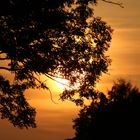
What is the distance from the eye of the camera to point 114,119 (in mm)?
51594

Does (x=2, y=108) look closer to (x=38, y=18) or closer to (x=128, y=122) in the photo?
(x=38, y=18)

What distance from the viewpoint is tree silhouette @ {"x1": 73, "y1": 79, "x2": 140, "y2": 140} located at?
Answer: 49688 mm

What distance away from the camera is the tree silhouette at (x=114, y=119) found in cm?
4969

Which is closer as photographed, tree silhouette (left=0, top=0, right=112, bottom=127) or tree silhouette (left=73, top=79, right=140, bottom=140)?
tree silhouette (left=0, top=0, right=112, bottom=127)

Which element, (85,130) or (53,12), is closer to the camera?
(53,12)

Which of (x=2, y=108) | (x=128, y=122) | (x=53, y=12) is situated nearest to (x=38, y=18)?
(x=53, y=12)

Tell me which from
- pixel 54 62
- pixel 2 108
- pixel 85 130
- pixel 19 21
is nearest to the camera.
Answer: pixel 19 21

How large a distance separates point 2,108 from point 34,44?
17.9 feet

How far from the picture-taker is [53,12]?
33.3 metres

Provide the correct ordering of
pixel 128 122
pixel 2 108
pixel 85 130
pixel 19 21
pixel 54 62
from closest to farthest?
pixel 19 21, pixel 54 62, pixel 2 108, pixel 128 122, pixel 85 130

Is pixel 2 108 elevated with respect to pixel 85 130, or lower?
lower

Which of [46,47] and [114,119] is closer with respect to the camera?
[46,47]

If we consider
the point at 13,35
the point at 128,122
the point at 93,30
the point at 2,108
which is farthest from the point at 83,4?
the point at 128,122

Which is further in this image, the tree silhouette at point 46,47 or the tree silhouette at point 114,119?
the tree silhouette at point 114,119
